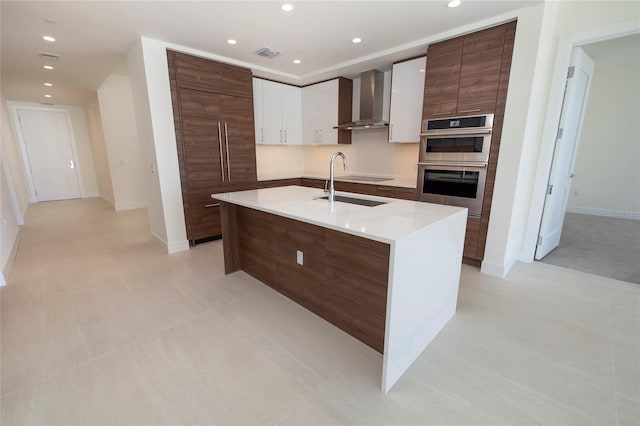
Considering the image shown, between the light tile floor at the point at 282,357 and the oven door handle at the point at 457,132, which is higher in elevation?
the oven door handle at the point at 457,132

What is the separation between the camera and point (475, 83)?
9.14ft

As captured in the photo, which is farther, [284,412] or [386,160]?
[386,160]

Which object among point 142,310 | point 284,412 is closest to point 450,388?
point 284,412

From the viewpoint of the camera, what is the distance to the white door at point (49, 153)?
6.94 meters

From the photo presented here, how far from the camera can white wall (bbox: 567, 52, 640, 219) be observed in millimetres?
4793

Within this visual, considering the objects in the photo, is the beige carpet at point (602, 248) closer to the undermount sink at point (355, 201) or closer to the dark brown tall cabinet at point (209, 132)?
the undermount sink at point (355, 201)

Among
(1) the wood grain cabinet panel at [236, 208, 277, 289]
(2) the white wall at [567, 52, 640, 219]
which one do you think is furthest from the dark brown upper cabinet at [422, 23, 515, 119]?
(2) the white wall at [567, 52, 640, 219]

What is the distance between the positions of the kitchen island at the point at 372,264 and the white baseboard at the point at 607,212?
553 cm

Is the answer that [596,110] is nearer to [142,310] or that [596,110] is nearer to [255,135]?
[255,135]

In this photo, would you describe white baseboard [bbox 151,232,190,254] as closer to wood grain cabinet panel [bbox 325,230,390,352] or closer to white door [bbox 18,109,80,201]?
wood grain cabinet panel [bbox 325,230,390,352]

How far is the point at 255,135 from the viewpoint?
4324 mm

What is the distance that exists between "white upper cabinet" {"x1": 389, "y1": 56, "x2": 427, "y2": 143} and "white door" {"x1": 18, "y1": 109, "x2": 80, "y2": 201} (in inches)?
348

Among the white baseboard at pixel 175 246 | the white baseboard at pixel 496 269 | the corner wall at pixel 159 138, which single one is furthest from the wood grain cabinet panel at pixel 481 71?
the white baseboard at pixel 175 246

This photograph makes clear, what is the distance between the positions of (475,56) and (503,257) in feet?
6.93
